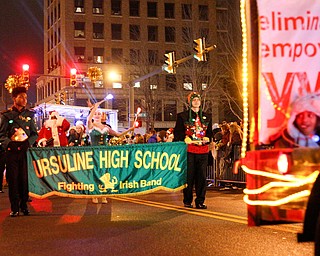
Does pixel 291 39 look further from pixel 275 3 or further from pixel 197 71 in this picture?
pixel 197 71

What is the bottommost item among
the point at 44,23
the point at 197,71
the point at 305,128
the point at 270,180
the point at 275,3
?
the point at 270,180

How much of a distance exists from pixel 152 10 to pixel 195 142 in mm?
62528

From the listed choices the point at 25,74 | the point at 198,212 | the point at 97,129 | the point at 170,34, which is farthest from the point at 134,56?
the point at 198,212

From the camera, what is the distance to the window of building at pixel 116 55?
219ft

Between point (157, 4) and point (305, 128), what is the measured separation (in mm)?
67952

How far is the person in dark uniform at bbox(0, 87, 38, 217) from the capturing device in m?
8.77

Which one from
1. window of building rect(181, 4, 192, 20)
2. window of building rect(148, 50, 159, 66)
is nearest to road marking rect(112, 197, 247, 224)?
window of building rect(148, 50, 159, 66)

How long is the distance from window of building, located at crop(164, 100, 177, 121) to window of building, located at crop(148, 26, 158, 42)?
30.8 feet

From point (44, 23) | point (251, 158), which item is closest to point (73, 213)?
point (251, 158)

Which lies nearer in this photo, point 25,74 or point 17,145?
point 17,145

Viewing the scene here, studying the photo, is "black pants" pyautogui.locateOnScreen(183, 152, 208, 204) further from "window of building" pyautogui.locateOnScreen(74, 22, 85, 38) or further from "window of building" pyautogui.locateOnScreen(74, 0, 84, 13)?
"window of building" pyautogui.locateOnScreen(74, 0, 84, 13)

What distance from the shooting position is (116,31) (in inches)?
2694

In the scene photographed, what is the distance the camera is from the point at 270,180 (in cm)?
359

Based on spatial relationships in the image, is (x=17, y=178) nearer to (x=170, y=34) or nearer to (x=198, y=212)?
(x=198, y=212)
